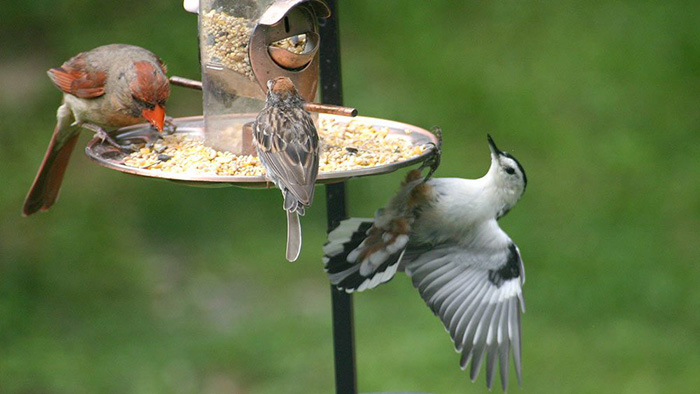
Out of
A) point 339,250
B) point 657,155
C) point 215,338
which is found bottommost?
point 215,338

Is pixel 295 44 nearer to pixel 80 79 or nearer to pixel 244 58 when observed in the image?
pixel 244 58

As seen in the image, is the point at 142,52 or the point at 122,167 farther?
the point at 142,52

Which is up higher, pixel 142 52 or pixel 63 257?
pixel 142 52

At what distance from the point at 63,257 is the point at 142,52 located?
116 inches

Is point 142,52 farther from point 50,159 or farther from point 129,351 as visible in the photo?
point 129,351

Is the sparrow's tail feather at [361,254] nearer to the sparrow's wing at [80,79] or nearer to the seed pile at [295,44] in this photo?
the seed pile at [295,44]

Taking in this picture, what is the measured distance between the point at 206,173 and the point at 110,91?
991mm

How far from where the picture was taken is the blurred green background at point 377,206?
625 centimetres

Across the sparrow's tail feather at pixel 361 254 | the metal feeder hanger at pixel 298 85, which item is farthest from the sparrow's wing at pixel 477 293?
the metal feeder hanger at pixel 298 85

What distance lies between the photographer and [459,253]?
436 centimetres

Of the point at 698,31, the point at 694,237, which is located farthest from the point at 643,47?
the point at 694,237

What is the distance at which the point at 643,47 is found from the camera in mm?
8008

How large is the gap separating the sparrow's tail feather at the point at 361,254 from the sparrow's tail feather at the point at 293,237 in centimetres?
70

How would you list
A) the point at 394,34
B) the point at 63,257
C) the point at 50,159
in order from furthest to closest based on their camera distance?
the point at 394,34 → the point at 63,257 → the point at 50,159
